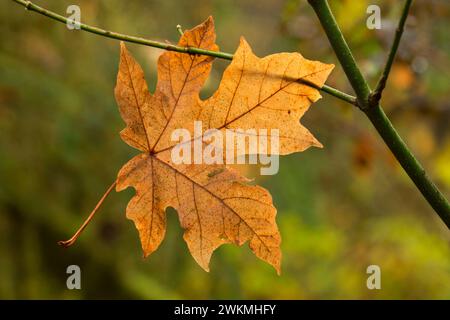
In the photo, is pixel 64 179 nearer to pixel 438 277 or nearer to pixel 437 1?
pixel 437 1

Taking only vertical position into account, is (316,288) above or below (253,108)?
above

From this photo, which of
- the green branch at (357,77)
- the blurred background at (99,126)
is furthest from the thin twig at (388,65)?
the blurred background at (99,126)

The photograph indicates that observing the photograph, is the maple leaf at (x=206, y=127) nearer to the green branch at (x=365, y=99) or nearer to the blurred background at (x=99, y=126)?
the green branch at (x=365, y=99)

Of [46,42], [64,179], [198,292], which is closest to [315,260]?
[198,292]

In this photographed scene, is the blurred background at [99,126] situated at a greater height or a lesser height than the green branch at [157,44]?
greater

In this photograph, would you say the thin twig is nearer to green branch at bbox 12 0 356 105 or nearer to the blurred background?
green branch at bbox 12 0 356 105

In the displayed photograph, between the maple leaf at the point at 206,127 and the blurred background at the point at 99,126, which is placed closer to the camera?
the maple leaf at the point at 206,127

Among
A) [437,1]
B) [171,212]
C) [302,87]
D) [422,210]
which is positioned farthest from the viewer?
[422,210]

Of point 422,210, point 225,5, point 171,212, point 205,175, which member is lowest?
point 205,175
